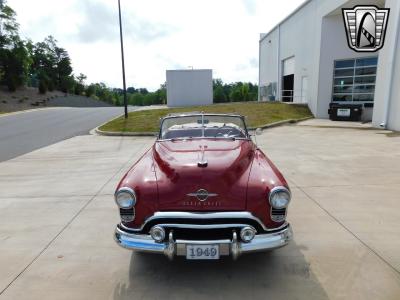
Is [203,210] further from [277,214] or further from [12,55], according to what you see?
[12,55]

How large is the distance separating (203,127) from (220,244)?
2.22m

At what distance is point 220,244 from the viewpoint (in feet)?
8.81

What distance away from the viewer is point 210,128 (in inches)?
179

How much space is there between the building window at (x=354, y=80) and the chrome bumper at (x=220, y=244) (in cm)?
1691

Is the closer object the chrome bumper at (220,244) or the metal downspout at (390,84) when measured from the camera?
the chrome bumper at (220,244)

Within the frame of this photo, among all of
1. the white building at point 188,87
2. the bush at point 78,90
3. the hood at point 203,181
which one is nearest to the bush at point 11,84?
the bush at point 78,90

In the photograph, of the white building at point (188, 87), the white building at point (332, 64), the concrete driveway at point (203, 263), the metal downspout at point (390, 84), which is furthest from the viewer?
the white building at point (188, 87)

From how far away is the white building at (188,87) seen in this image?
29438mm

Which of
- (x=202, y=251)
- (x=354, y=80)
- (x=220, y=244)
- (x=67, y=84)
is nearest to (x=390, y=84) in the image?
(x=354, y=80)

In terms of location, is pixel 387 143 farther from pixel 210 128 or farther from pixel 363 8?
pixel 210 128

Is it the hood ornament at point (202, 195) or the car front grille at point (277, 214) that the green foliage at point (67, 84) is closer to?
the hood ornament at point (202, 195)

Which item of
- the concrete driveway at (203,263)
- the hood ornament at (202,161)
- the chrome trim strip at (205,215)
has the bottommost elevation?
the concrete driveway at (203,263)

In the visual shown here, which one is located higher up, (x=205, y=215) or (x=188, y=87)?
(x=188, y=87)

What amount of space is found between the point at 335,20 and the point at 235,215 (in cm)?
1787
